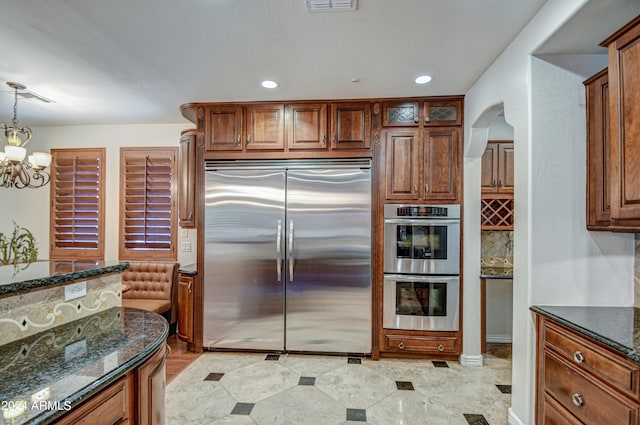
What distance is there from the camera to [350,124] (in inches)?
121

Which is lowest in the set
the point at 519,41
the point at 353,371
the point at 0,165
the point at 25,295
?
the point at 353,371

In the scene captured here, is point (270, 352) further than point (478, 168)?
Yes

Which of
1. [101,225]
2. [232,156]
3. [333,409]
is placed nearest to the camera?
[333,409]

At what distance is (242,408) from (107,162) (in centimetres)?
356

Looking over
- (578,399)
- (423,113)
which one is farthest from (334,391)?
(423,113)

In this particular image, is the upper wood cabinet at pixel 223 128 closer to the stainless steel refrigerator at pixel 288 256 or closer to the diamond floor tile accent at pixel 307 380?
the stainless steel refrigerator at pixel 288 256

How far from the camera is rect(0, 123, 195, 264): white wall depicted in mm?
4004

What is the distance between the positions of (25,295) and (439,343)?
3.08 m

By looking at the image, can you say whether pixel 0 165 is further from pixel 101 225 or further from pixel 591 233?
pixel 591 233

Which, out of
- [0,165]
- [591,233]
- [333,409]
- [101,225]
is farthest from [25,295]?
[101,225]

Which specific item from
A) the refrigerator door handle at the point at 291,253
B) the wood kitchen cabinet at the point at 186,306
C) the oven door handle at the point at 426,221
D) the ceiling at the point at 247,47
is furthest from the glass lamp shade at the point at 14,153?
the oven door handle at the point at 426,221

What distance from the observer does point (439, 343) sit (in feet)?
→ 9.76

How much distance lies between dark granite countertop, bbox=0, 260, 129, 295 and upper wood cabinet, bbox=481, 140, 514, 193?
358 cm

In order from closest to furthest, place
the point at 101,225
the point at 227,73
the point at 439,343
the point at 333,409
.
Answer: the point at 333,409 < the point at 227,73 < the point at 439,343 < the point at 101,225
